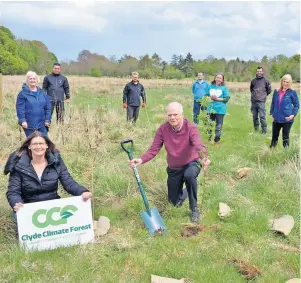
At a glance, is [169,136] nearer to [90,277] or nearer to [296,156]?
[90,277]

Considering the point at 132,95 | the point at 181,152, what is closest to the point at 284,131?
the point at 181,152

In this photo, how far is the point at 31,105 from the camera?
22.0 ft

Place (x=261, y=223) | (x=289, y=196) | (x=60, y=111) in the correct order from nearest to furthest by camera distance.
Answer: (x=261, y=223), (x=289, y=196), (x=60, y=111)

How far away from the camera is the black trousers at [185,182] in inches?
186

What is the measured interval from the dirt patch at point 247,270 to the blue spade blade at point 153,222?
39.8 inches

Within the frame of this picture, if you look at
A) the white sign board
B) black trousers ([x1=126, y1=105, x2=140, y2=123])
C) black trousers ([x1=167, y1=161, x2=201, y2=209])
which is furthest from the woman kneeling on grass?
black trousers ([x1=126, y1=105, x2=140, y2=123])

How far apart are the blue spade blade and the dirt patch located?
1.01m

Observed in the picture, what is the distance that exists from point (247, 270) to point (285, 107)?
4911 mm

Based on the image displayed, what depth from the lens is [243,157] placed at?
7.87m

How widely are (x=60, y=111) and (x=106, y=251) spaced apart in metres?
6.07

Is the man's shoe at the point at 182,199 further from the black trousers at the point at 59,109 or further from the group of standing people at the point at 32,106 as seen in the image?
the black trousers at the point at 59,109

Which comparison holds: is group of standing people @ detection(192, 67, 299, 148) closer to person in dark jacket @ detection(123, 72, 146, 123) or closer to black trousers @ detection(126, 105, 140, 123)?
person in dark jacket @ detection(123, 72, 146, 123)

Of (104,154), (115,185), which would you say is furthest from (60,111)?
(115,185)

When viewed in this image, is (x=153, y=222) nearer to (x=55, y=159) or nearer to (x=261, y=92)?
(x=55, y=159)
